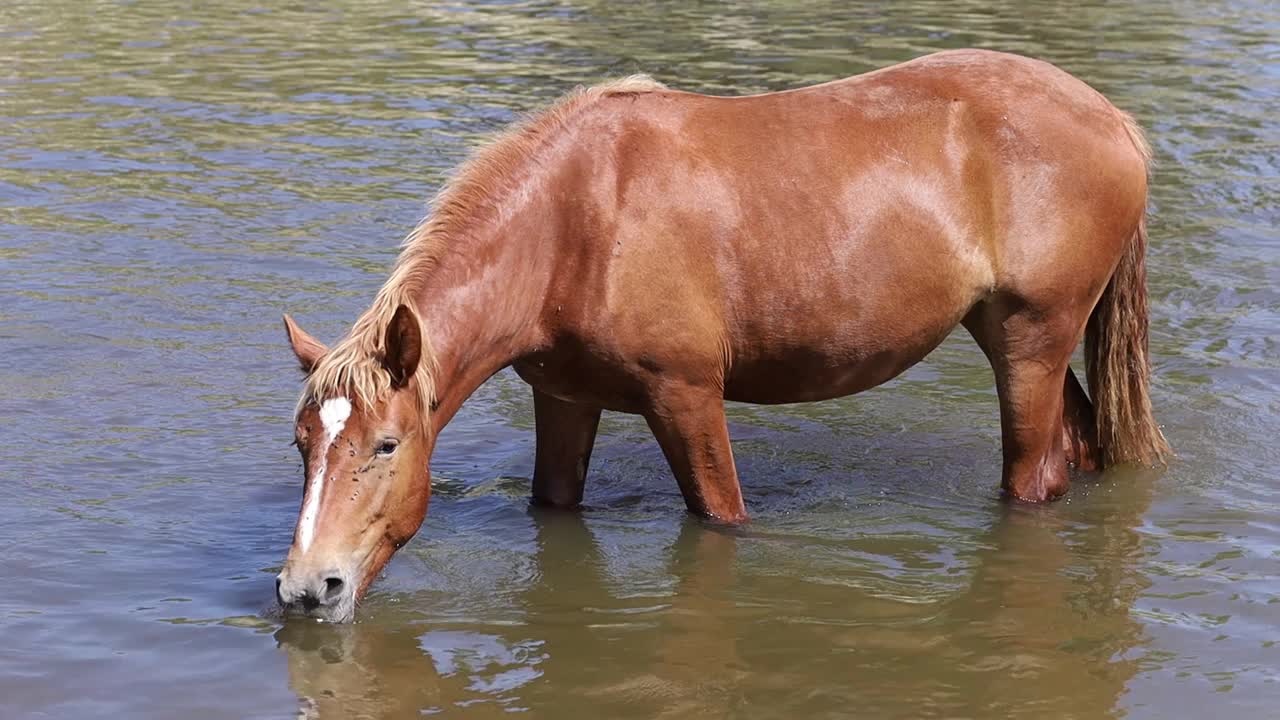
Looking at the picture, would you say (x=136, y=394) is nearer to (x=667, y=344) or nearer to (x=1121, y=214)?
(x=667, y=344)

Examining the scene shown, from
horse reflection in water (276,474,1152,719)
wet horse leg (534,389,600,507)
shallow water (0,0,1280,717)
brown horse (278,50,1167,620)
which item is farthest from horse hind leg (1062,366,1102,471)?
wet horse leg (534,389,600,507)

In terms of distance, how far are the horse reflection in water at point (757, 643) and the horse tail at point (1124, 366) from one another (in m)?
0.75

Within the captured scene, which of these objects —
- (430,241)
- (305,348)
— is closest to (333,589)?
(305,348)

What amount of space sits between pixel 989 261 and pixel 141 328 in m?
5.18

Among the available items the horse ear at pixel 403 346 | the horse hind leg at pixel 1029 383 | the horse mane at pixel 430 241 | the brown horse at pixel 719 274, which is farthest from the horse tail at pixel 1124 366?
the horse ear at pixel 403 346

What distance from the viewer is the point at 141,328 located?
886cm

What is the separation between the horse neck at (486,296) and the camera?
211 inches

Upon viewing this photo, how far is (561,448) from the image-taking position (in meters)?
6.46

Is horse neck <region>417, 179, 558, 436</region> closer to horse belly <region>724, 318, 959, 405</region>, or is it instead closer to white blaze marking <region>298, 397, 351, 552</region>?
white blaze marking <region>298, 397, 351, 552</region>

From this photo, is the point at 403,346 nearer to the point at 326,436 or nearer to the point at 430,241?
the point at 326,436

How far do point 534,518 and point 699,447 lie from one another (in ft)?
3.35

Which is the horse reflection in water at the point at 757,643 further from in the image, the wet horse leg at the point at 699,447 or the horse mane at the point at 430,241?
the horse mane at the point at 430,241

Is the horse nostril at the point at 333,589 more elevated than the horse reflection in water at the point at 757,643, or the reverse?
the horse nostril at the point at 333,589

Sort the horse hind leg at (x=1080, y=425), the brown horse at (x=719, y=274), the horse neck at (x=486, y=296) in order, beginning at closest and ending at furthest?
the brown horse at (x=719, y=274) < the horse neck at (x=486, y=296) < the horse hind leg at (x=1080, y=425)
